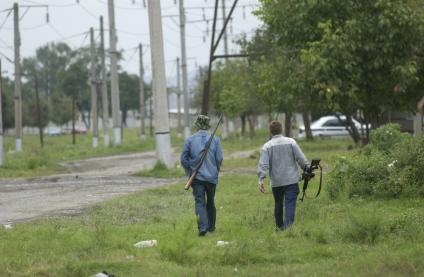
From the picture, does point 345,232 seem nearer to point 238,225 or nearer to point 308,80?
point 238,225

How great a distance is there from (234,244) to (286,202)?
1712 millimetres

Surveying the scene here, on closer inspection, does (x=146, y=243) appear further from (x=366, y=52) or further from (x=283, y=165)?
(x=366, y=52)

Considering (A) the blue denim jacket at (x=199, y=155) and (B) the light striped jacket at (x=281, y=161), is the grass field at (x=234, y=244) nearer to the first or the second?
(B) the light striped jacket at (x=281, y=161)

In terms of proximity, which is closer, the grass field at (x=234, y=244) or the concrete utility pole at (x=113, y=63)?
the grass field at (x=234, y=244)

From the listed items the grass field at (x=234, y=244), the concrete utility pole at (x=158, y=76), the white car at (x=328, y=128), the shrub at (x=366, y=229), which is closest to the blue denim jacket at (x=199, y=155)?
the grass field at (x=234, y=244)

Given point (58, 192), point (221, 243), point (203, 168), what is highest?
point (203, 168)

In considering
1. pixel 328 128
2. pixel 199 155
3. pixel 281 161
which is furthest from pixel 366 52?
pixel 328 128

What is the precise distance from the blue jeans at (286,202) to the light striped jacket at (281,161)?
114 millimetres

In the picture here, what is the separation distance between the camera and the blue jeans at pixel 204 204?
1138 centimetres

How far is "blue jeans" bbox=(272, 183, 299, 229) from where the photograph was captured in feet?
37.2

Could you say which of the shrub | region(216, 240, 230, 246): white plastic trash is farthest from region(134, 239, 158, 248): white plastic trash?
the shrub

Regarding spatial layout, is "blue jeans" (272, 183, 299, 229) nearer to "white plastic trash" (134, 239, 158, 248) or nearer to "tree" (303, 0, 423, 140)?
"white plastic trash" (134, 239, 158, 248)

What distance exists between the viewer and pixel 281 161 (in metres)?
11.3

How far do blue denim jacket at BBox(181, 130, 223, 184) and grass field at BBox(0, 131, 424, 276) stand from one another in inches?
31.6
